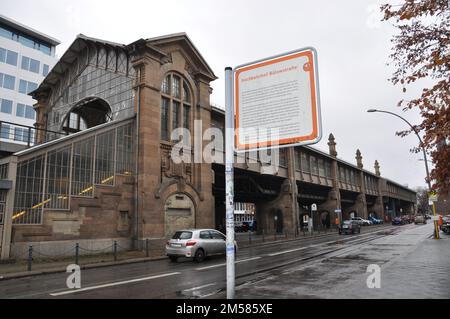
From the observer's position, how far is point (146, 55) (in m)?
23.7

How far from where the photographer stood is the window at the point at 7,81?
166ft

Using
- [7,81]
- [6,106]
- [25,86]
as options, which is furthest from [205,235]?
[25,86]

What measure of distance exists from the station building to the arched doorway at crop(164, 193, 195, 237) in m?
0.07

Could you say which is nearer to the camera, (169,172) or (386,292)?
(386,292)

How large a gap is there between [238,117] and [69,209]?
51.2ft

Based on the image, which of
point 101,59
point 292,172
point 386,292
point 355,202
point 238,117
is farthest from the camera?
point 355,202

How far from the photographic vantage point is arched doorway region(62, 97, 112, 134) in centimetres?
3147

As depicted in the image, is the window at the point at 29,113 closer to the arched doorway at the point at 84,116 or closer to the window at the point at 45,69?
the window at the point at 45,69

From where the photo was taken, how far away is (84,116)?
108ft

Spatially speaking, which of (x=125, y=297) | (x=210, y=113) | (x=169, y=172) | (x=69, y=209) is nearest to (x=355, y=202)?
(x=210, y=113)

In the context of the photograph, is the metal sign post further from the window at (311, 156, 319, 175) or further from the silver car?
the window at (311, 156, 319, 175)

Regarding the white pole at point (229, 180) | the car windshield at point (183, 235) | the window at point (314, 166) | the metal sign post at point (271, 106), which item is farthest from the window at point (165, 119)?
the window at point (314, 166)
